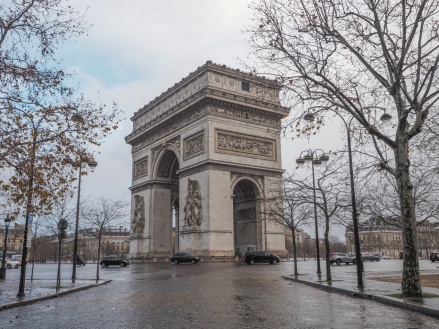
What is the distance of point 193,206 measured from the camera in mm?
45438

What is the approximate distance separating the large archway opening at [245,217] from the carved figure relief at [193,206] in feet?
19.3

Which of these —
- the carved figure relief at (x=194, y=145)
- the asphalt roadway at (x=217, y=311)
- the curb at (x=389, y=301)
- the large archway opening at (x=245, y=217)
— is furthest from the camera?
the large archway opening at (x=245, y=217)

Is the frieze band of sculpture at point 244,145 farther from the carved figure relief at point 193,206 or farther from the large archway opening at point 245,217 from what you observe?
the carved figure relief at point 193,206

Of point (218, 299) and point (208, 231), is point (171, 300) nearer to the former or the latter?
point (218, 299)

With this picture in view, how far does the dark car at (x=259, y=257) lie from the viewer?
41625mm

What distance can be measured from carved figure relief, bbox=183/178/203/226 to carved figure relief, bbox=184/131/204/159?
317 cm

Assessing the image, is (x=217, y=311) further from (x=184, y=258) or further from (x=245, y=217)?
(x=245, y=217)

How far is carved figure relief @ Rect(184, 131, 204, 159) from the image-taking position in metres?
46.6

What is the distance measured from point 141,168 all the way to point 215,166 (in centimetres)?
1734

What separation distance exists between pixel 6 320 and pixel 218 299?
18.7 ft

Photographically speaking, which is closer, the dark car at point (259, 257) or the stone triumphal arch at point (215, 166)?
the dark car at point (259, 257)

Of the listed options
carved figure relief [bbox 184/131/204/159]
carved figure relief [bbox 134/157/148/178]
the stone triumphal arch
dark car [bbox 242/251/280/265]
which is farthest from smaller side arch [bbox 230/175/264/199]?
carved figure relief [bbox 134/157/148/178]

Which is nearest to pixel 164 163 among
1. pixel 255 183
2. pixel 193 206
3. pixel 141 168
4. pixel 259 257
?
pixel 141 168

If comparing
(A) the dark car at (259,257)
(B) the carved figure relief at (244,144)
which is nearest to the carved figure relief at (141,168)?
(B) the carved figure relief at (244,144)
